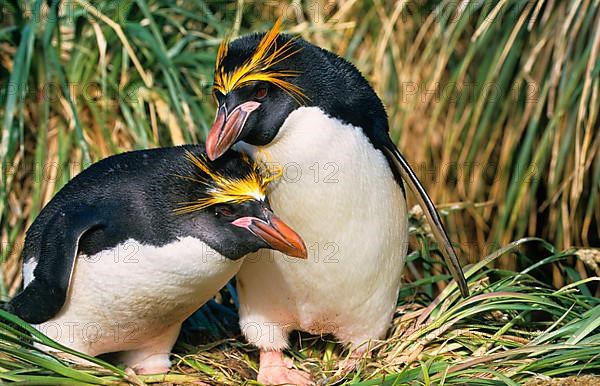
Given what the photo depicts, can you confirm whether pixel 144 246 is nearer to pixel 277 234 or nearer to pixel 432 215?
pixel 277 234

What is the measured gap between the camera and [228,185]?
232 centimetres

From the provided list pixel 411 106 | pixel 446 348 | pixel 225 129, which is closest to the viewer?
→ pixel 225 129

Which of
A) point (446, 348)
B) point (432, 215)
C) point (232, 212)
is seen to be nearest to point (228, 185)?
point (232, 212)

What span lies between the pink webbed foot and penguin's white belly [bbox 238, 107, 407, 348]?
0.14 ft

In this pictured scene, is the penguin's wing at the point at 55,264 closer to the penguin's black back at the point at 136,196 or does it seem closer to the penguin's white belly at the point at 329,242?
the penguin's black back at the point at 136,196

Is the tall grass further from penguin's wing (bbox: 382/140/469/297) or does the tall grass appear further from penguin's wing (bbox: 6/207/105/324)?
penguin's wing (bbox: 6/207/105/324)

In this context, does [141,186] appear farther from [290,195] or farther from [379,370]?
[379,370]

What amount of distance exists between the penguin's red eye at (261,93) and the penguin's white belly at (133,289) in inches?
15.0

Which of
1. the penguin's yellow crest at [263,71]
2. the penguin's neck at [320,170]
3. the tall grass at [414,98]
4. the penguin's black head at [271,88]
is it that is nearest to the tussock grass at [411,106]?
the tall grass at [414,98]

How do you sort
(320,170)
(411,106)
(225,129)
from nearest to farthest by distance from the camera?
(225,129) → (320,170) → (411,106)

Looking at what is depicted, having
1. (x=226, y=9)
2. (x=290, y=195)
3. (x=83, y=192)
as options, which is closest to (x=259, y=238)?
(x=290, y=195)

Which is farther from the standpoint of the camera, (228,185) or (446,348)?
(446,348)

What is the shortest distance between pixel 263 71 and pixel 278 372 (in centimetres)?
88

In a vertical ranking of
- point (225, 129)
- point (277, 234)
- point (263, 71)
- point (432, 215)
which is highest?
point (263, 71)
